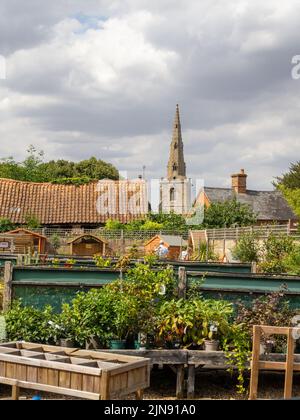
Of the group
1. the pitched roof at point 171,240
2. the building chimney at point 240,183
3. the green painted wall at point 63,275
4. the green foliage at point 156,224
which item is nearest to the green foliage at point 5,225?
the green foliage at point 156,224

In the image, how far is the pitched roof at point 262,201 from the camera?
54125 mm

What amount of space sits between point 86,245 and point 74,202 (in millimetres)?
13896

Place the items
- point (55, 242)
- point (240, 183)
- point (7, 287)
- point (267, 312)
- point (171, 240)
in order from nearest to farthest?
point (267, 312), point (7, 287), point (171, 240), point (55, 242), point (240, 183)

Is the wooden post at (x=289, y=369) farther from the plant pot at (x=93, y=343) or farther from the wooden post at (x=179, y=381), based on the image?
the plant pot at (x=93, y=343)

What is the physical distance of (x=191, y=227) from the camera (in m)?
44.9

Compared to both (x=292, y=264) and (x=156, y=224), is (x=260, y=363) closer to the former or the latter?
(x=292, y=264)

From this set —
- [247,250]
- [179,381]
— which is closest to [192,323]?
[179,381]

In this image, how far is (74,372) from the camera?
6.95 meters

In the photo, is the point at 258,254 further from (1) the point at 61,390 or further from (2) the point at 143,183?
(2) the point at 143,183

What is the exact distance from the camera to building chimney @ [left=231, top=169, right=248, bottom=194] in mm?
55438

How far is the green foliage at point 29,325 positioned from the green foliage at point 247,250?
1526cm

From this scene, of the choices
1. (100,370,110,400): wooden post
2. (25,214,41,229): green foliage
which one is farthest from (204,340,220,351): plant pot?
(25,214,41,229): green foliage

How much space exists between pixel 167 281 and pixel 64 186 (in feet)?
126
